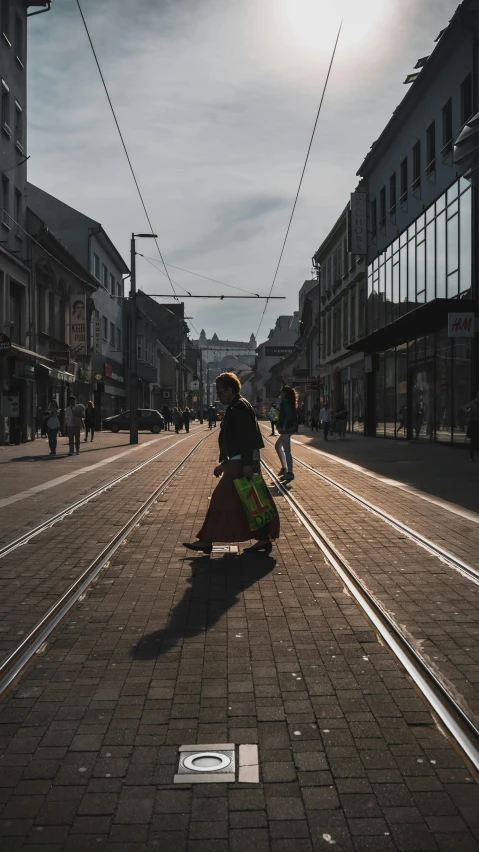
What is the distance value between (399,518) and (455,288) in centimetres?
1510

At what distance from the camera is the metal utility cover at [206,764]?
3.15 meters

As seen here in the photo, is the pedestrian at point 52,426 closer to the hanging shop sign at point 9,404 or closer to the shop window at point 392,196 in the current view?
the hanging shop sign at point 9,404

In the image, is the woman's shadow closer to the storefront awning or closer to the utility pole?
the storefront awning

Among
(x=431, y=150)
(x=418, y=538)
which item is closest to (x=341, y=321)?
(x=431, y=150)

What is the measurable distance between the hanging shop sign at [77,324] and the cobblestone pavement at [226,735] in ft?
114

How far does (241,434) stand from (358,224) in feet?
107

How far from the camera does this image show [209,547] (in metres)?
7.85

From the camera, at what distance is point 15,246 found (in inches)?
1171

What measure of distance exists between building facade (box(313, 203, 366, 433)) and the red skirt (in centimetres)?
2900

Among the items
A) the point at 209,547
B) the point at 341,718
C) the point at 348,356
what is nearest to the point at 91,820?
the point at 341,718

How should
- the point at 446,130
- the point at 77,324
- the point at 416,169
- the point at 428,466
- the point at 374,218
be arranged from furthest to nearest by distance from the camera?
1. the point at 77,324
2. the point at 374,218
3. the point at 416,169
4. the point at 446,130
5. the point at 428,466

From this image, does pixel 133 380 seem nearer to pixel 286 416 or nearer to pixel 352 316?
pixel 352 316

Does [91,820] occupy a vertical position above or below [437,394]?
below

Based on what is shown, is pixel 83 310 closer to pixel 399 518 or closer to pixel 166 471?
pixel 166 471
